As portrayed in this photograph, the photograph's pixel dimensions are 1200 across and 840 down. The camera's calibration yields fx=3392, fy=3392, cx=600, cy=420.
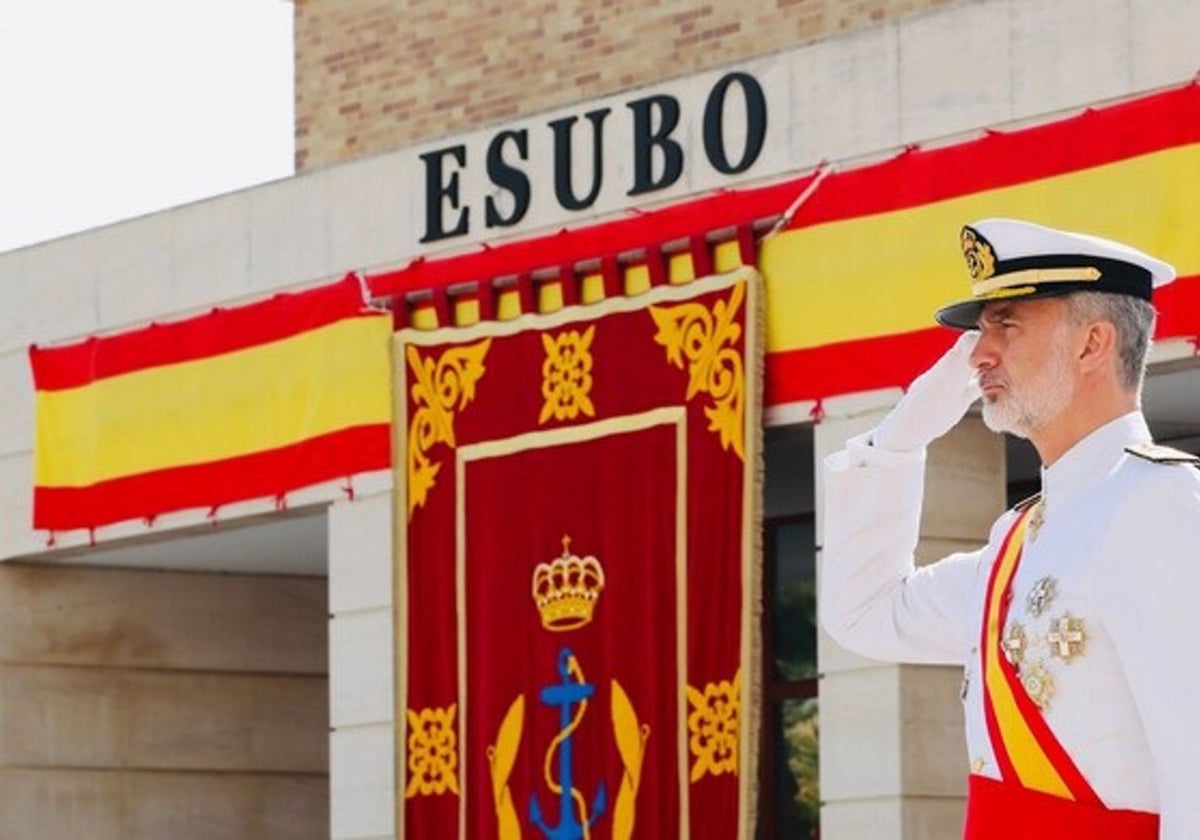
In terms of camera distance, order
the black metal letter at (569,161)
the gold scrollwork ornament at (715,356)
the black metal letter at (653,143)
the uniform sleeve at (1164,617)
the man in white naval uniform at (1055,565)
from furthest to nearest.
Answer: the black metal letter at (569,161), the black metal letter at (653,143), the gold scrollwork ornament at (715,356), the man in white naval uniform at (1055,565), the uniform sleeve at (1164,617)

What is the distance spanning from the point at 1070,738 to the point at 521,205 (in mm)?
11548

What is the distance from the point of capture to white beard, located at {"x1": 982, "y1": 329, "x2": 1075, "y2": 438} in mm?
4977

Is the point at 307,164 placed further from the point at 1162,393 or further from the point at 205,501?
the point at 1162,393

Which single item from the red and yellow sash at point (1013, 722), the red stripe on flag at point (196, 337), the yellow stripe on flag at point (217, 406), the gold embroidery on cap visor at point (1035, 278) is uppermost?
the red stripe on flag at point (196, 337)

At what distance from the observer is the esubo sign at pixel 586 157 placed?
1534 centimetres

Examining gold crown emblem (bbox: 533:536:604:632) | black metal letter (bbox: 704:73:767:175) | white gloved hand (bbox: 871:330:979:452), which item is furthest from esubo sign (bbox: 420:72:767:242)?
white gloved hand (bbox: 871:330:979:452)

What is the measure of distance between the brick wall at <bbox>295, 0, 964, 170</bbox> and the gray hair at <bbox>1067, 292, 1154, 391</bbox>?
39.1ft

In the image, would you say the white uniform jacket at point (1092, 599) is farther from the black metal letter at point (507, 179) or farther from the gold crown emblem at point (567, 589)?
the black metal letter at point (507, 179)

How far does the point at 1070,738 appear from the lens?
16.1ft

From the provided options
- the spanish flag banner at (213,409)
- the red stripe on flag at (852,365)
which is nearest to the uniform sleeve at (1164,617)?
the red stripe on flag at (852,365)

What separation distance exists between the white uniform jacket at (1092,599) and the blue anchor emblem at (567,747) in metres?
10.4

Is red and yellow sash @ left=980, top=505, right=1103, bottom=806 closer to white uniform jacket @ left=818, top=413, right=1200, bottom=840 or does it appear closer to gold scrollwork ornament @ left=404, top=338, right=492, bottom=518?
white uniform jacket @ left=818, top=413, right=1200, bottom=840

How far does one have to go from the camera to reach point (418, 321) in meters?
16.7

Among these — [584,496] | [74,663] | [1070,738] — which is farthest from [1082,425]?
[74,663]
